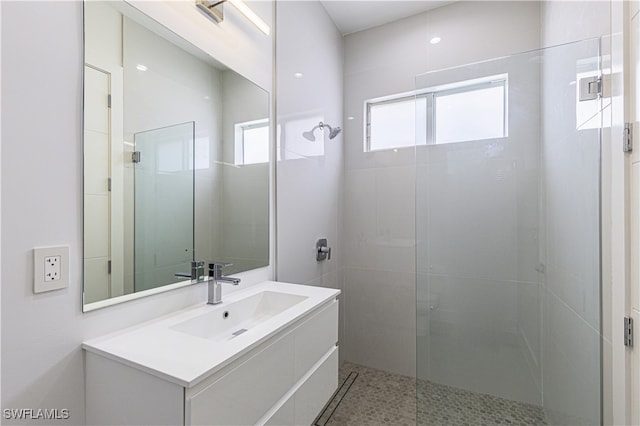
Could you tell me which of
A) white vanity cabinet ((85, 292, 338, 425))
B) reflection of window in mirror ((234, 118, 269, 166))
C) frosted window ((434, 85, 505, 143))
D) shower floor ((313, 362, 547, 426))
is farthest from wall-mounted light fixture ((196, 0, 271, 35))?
shower floor ((313, 362, 547, 426))

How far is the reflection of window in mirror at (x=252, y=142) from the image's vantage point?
1.56 m

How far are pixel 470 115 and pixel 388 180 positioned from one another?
0.75 meters

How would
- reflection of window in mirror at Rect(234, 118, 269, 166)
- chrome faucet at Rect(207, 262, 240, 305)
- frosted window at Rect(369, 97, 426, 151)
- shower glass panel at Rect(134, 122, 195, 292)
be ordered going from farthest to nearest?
frosted window at Rect(369, 97, 426, 151) → reflection of window in mirror at Rect(234, 118, 269, 166) → chrome faucet at Rect(207, 262, 240, 305) → shower glass panel at Rect(134, 122, 195, 292)

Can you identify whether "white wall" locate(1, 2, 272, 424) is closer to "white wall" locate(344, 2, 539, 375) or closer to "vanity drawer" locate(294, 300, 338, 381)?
"vanity drawer" locate(294, 300, 338, 381)

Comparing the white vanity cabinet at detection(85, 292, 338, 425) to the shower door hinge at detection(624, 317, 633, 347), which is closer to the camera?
Result: the white vanity cabinet at detection(85, 292, 338, 425)

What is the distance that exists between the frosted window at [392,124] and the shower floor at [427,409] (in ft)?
5.69

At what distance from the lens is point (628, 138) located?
1038 millimetres

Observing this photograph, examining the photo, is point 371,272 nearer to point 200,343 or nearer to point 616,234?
point 616,234

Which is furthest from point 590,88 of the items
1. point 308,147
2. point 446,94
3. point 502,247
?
point 308,147

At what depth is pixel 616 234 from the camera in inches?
44.0

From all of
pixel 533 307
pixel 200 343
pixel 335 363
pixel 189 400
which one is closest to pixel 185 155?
pixel 200 343

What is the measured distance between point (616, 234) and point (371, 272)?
5.21 feet

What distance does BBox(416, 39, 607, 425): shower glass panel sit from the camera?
1.59 m

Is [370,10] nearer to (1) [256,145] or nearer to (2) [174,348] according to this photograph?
(1) [256,145]
